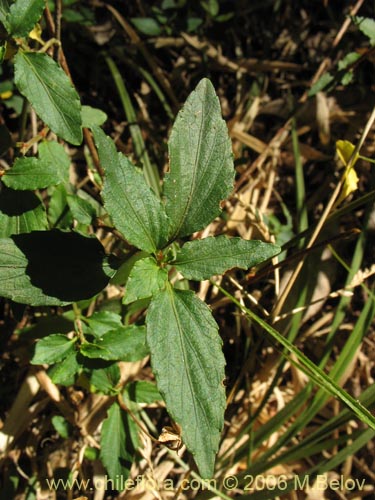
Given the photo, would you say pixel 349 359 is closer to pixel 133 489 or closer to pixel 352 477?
pixel 352 477

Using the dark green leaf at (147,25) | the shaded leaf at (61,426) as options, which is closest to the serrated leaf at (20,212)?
the shaded leaf at (61,426)

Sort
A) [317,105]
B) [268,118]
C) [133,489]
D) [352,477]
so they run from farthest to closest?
[268,118] < [317,105] < [352,477] < [133,489]

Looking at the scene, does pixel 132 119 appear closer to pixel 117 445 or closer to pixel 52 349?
pixel 52 349

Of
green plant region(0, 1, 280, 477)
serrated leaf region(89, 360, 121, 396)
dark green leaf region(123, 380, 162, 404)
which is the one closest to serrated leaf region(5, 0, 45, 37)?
green plant region(0, 1, 280, 477)

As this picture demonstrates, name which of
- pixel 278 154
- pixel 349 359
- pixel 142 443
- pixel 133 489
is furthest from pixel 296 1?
pixel 133 489

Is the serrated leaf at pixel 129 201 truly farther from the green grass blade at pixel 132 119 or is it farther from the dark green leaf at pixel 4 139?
the green grass blade at pixel 132 119

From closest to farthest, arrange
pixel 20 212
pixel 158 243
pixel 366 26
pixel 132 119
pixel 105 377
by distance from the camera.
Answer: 1. pixel 158 243
2. pixel 20 212
3. pixel 105 377
4. pixel 366 26
5. pixel 132 119

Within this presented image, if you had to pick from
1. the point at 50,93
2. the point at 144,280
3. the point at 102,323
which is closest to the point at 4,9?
the point at 50,93

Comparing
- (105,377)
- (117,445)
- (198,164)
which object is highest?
(198,164)
